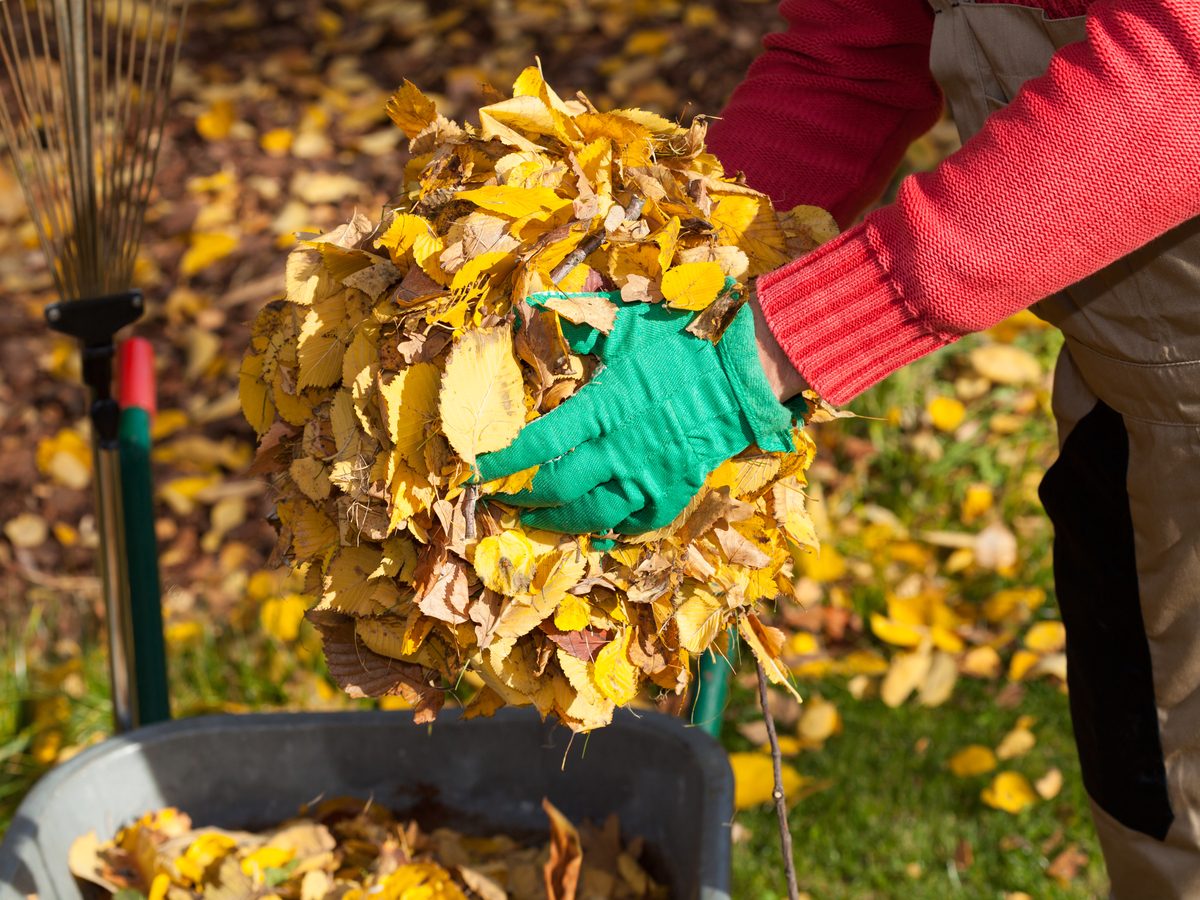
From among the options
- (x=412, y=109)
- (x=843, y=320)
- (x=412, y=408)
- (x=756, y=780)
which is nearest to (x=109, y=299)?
(x=412, y=109)

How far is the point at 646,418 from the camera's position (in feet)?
3.18

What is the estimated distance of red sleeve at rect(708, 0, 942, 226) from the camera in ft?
4.20

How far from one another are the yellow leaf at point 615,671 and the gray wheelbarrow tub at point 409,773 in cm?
36

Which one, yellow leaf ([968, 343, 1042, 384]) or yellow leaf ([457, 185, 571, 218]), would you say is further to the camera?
yellow leaf ([968, 343, 1042, 384])

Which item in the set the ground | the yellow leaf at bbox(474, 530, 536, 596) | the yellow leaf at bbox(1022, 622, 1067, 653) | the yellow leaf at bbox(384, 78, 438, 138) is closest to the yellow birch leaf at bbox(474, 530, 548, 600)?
the yellow leaf at bbox(474, 530, 536, 596)

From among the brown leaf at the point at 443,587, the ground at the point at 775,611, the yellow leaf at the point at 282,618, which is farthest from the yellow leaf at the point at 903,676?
the brown leaf at the point at 443,587

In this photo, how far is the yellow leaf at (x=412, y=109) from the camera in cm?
112

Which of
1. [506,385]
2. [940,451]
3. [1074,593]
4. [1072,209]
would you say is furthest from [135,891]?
[940,451]

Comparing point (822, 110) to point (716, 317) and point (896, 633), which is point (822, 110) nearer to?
point (716, 317)

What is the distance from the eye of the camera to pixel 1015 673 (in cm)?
226

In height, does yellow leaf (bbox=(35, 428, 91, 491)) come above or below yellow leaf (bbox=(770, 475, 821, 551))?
below

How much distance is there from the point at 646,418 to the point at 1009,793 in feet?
4.43

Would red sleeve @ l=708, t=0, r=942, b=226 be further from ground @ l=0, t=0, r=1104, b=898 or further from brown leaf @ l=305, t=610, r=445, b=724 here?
ground @ l=0, t=0, r=1104, b=898

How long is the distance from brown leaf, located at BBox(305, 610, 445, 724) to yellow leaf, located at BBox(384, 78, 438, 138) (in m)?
0.45
